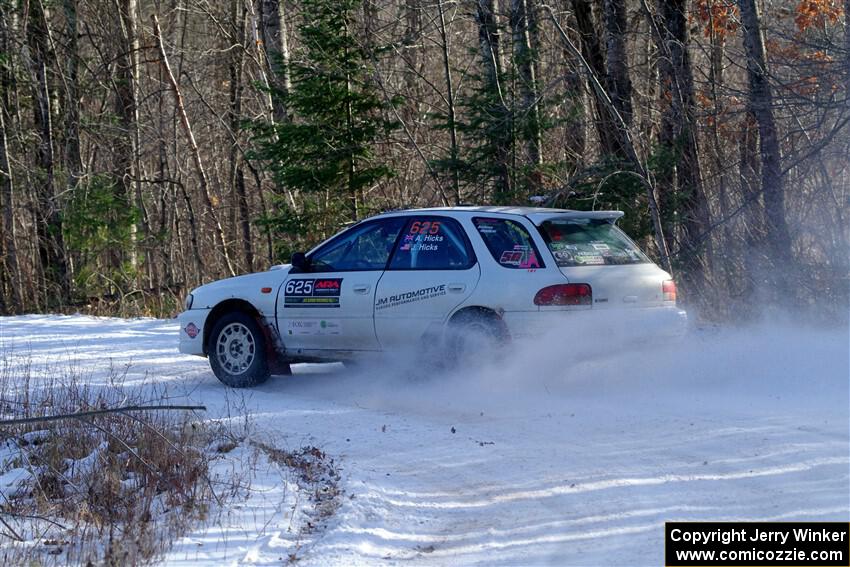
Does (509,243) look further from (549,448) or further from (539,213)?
(549,448)

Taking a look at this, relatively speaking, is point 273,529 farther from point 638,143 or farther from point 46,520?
point 638,143

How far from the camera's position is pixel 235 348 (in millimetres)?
10211

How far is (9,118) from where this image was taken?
2589cm

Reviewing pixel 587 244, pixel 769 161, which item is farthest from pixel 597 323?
pixel 769 161

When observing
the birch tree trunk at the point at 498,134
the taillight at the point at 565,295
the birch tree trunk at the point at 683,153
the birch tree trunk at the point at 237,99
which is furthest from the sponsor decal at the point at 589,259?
the birch tree trunk at the point at 237,99

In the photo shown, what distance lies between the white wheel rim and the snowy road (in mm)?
298

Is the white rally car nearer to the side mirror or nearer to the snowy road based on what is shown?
the side mirror

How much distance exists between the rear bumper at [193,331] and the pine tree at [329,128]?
7754 millimetres

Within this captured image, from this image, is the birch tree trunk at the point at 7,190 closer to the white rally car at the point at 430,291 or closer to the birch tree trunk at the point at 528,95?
the birch tree trunk at the point at 528,95

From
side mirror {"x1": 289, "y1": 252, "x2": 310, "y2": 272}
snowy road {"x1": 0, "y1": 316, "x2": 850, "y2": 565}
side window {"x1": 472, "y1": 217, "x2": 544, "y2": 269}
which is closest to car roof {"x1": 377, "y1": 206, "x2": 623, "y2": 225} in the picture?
side window {"x1": 472, "y1": 217, "x2": 544, "y2": 269}

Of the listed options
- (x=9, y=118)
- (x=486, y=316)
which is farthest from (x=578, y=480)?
(x=9, y=118)

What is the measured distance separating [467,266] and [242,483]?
11.2ft

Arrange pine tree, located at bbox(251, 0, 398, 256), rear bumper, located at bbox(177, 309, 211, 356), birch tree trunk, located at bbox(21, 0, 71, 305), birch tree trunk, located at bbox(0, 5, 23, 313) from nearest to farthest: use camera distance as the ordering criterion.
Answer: rear bumper, located at bbox(177, 309, 211, 356), pine tree, located at bbox(251, 0, 398, 256), birch tree trunk, located at bbox(21, 0, 71, 305), birch tree trunk, located at bbox(0, 5, 23, 313)

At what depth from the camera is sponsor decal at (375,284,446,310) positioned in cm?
912
